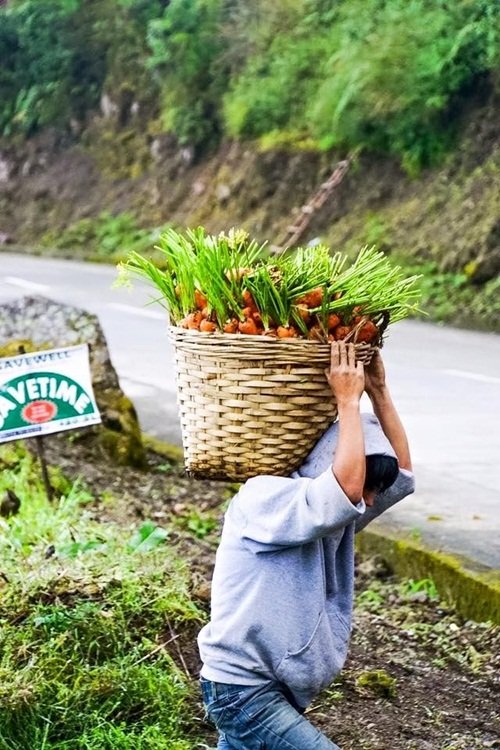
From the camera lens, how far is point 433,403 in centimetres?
1001

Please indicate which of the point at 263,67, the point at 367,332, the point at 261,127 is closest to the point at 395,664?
the point at 367,332

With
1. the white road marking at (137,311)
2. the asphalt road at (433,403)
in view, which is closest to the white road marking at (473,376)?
the asphalt road at (433,403)

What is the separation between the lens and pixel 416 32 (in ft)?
63.8

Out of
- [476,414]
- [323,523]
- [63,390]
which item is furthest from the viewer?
[476,414]

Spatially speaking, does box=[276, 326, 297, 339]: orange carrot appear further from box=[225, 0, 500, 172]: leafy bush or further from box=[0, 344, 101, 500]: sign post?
A: box=[225, 0, 500, 172]: leafy bush

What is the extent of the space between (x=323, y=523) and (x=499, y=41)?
56.1 ft

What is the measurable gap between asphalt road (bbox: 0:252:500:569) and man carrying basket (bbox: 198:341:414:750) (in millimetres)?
1412

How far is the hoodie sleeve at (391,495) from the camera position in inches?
132

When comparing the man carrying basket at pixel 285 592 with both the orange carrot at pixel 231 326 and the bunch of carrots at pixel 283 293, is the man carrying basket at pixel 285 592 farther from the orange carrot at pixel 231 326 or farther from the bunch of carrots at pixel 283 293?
the orange carrot at pixel 231 326

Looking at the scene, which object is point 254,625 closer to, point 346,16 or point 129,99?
point 346,16

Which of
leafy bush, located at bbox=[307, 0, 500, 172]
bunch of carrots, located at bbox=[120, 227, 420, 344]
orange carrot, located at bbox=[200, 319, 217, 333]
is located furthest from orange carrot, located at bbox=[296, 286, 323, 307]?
leafy bush, located at bbox=[307, 0, 500, 172]

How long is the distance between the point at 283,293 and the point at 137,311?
13.6 m

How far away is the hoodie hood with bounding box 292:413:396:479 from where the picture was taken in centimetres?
313

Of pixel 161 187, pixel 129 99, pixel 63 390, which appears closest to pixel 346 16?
pixel 161 187
